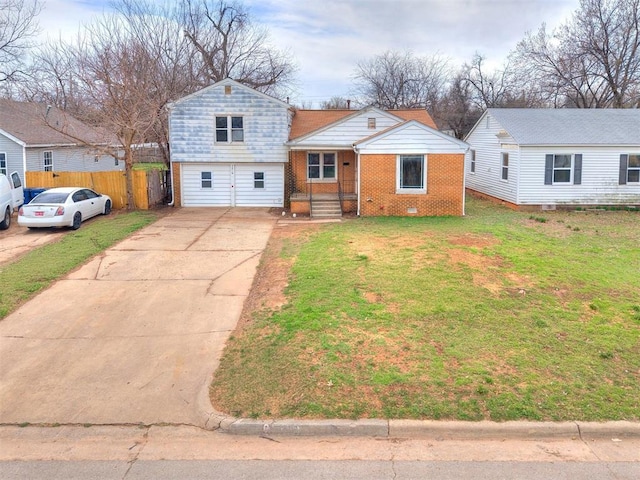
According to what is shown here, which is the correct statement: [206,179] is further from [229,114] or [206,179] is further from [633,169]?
[633,169]

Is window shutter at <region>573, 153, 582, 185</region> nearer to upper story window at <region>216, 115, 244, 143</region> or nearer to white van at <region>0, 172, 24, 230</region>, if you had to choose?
upper story window at <region>216, 115, 244, 143</region>

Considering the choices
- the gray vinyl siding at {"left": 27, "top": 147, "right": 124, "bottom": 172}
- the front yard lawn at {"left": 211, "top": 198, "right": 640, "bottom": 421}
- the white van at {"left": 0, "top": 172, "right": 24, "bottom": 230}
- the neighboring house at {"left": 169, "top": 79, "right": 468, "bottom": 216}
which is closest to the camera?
the front yard lawn at {"left": 211, "top": 198, "right": 640, "bottom": 421}

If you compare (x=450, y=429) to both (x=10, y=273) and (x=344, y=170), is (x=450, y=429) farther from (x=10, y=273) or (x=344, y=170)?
(x=344, y=170)

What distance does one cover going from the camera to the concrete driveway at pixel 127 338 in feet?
→ 20.5

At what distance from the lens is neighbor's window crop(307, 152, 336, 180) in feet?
75.8

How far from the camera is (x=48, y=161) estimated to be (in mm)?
28656

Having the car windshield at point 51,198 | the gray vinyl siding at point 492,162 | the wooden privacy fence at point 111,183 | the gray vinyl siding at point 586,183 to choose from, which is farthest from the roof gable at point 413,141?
the car windshield at point 51,198

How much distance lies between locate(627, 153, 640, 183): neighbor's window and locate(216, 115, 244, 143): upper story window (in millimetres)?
16962

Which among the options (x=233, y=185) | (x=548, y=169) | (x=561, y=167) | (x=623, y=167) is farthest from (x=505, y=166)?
(x=233, y=185)

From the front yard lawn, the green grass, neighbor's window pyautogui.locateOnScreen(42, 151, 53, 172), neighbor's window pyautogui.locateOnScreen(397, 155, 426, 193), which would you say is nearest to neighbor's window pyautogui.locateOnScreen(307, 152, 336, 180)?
neighbor's window pyautogui.locateOnScreen(397, 155, 426, 193)

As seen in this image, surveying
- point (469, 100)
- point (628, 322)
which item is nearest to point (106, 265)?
point (628, 322)

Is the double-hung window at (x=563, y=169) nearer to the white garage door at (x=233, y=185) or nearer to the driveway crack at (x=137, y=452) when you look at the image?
the white garage door at (x=233, y=185)

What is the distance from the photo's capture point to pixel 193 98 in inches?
895

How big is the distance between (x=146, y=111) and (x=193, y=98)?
218 centimetres
